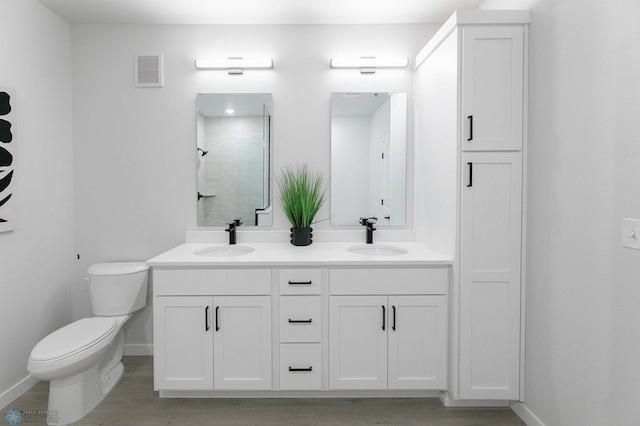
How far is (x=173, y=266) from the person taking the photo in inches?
81.8

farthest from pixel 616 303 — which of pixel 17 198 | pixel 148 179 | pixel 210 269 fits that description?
pixel 17 198

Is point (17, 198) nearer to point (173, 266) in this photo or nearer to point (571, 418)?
point (173, 266)

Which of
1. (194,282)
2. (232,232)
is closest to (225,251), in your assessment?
(232,232)

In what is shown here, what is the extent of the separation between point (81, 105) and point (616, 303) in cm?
335

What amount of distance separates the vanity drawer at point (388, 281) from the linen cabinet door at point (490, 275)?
0.15 m

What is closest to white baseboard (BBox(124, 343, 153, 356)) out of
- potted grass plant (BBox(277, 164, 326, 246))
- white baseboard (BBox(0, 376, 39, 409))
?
white baseboard (BBox(0, 376, 39, 409))

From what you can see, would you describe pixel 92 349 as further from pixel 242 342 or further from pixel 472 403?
pixel 472 403

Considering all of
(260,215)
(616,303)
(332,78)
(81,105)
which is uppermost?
(332,78)

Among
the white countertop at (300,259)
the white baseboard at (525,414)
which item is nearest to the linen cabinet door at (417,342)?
the white countertop at (300,259)

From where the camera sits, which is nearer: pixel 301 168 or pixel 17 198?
pixel 17 198

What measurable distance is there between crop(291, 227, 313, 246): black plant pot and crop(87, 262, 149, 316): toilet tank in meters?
1.05

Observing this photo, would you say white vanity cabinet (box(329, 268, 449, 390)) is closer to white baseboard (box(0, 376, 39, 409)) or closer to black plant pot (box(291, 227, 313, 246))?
black plant pot (box(291, 227, 313, 246))

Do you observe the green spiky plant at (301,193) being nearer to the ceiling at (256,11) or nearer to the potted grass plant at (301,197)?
the potted grass plant at (301,197)

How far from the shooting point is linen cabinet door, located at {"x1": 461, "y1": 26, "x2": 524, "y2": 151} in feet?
6.33
